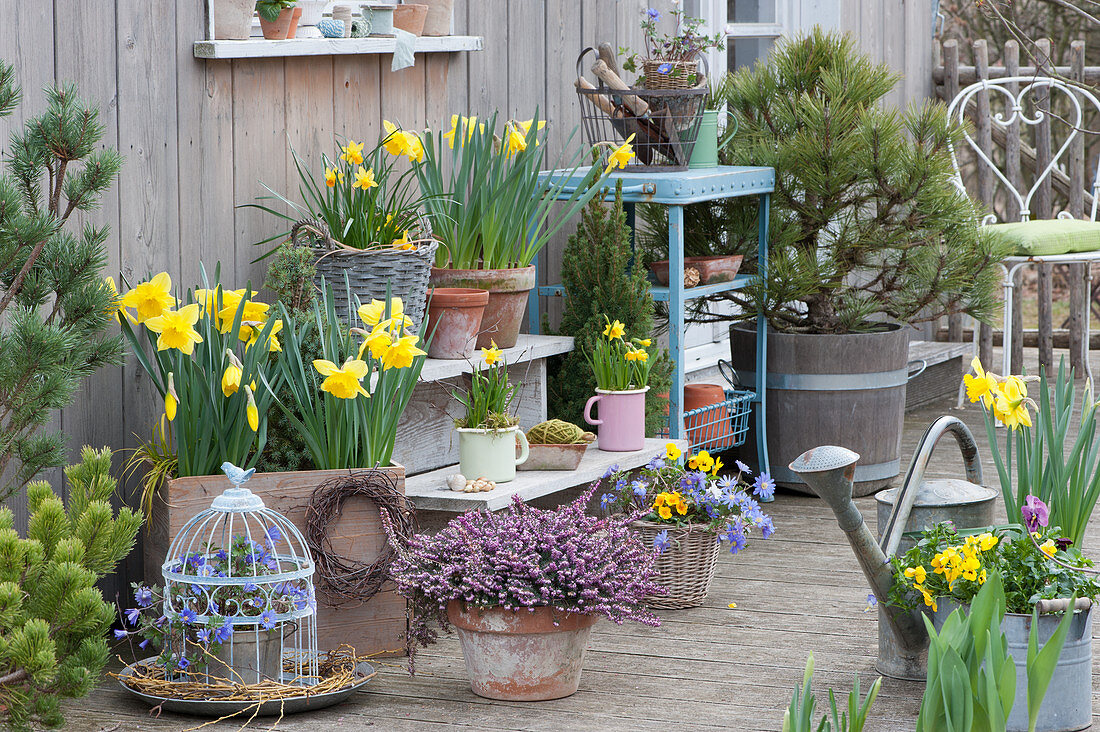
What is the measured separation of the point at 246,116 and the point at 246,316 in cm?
55

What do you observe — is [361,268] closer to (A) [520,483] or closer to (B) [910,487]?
(A) [520,483]

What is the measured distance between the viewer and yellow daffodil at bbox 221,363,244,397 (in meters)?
2.53

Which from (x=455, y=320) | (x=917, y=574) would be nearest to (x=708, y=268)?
(x=455, y=320)

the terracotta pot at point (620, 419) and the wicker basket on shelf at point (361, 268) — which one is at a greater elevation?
the wicker basket on shelf at point (361, 268)

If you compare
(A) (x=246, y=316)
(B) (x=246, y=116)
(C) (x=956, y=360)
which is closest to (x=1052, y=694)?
(A) (x=246, y=316)

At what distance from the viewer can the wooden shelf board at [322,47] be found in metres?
2.93

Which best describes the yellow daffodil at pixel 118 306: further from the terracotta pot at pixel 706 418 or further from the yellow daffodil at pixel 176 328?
the terracotta pot at pixel 706 418

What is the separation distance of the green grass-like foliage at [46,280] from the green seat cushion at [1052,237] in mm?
3603

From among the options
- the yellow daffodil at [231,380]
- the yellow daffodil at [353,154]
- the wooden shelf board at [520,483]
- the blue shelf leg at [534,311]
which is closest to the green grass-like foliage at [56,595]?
the yellow daffodil at [231,380]

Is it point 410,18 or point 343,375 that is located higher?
point 410,18

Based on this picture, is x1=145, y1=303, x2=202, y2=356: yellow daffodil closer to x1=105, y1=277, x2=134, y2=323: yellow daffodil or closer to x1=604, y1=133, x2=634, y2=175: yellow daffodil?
x1=105, y1=277, x2=134, y2=323: yellow daffodil

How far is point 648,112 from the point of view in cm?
386

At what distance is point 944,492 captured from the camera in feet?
8.48

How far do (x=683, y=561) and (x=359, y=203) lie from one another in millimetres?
1044
